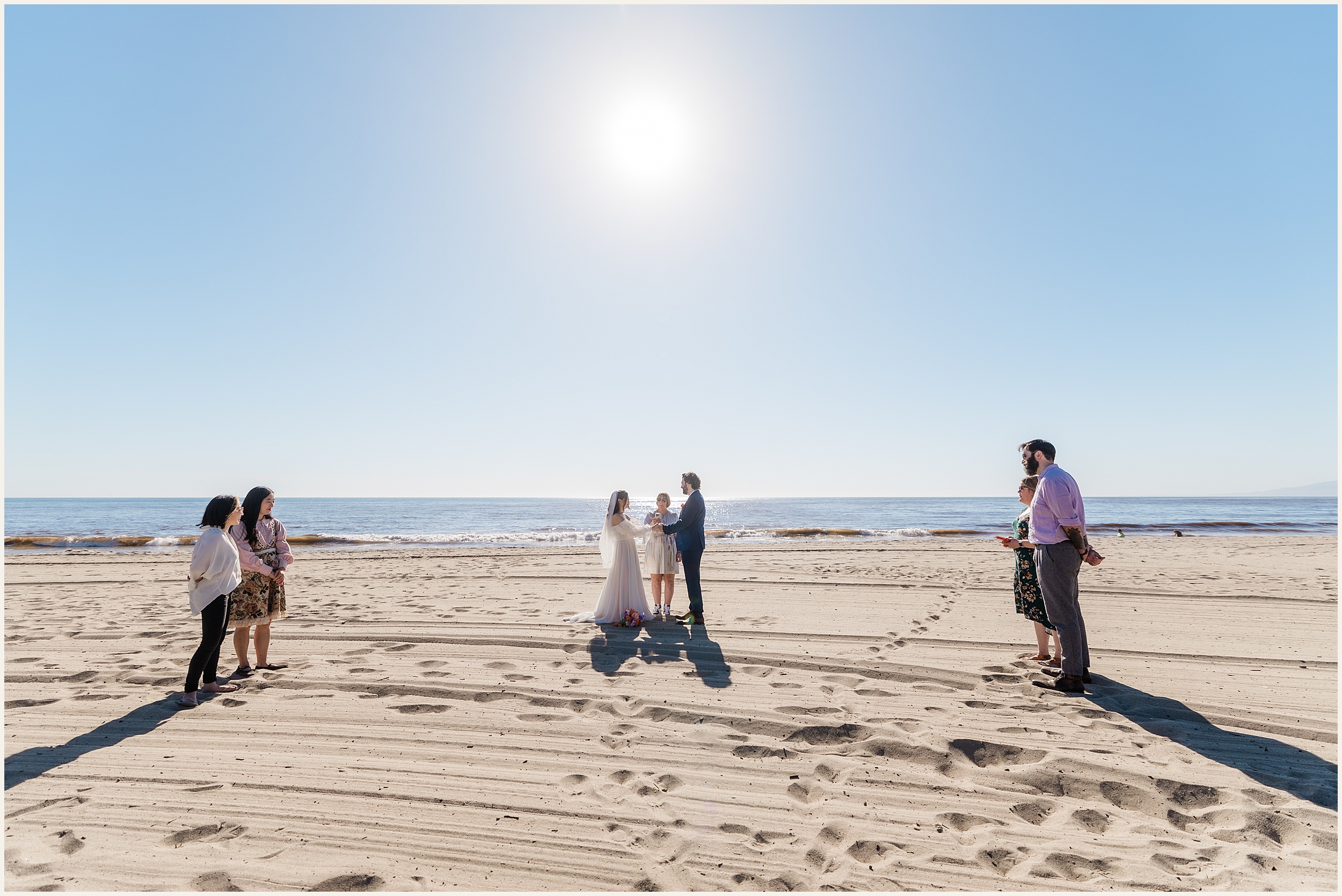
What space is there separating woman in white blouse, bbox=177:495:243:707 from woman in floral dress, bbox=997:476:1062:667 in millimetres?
6717

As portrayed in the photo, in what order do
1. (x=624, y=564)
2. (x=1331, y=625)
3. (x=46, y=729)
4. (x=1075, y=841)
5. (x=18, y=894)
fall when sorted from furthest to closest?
1. (x=624, y=564)
2. (x=1331, y=625)
3. (x=46, y=729)
4. (x=1075, y=841)
5. (x=18, y=894)

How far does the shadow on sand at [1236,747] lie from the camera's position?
10.6 ft

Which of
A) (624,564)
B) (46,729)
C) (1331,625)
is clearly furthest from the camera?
(624,564)

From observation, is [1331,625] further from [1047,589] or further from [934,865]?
[934,865]

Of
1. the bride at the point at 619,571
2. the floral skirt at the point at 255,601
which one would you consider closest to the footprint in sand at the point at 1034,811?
the bride at the point at 619,571

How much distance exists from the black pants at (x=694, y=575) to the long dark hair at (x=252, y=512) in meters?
4.56

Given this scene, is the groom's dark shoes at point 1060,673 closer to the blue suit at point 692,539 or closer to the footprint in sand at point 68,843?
the blue suit at point 692,539

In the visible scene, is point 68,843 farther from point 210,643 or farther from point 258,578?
point 258,578

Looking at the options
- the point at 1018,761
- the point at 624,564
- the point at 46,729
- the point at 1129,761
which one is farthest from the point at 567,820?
the point at 624,564

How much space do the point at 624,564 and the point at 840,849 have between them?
507 cm

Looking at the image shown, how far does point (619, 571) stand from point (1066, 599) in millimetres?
4815

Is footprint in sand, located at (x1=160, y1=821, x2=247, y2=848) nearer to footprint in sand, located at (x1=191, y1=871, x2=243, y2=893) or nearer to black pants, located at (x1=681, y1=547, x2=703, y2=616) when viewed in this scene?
footprint in sand, located at (x1=191, y1=871, x2=243, y2=893)

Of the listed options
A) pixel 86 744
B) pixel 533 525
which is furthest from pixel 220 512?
pixel 533 525

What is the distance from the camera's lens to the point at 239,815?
2984mm
